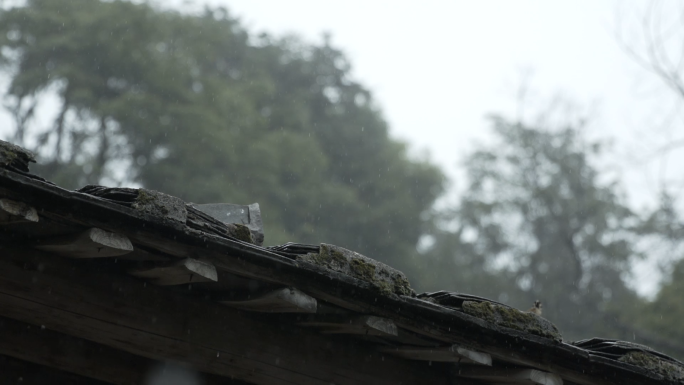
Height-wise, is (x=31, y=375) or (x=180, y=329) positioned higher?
(x=180, y=329)

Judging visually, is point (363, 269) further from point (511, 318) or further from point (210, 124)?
point (210, 124)

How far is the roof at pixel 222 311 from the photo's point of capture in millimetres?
2078

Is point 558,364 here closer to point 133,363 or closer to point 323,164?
point 133,363

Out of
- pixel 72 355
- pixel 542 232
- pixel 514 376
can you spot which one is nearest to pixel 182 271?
pixel 72 355

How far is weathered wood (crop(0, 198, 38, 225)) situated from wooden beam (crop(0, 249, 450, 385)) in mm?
322

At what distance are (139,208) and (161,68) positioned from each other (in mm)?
19309

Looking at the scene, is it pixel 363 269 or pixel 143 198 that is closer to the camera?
pixel 143 198

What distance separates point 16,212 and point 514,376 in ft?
6.15

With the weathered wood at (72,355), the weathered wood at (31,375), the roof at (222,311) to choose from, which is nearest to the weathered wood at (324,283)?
the roof at (222,311)

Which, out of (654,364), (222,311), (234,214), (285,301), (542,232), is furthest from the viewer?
(542,232)

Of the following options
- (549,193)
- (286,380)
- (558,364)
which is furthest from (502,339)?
(549,193)

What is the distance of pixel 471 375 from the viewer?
9.44 feet

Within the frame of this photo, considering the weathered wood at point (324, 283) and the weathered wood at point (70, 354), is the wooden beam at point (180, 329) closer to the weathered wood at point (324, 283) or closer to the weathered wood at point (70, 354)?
the weathered wood at point (70, 354)

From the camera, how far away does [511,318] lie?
2650 mm
